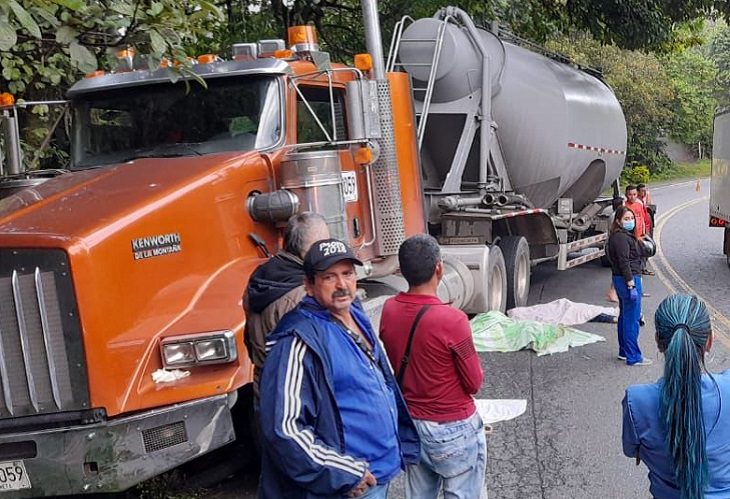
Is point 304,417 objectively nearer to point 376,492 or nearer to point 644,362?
point 376,492

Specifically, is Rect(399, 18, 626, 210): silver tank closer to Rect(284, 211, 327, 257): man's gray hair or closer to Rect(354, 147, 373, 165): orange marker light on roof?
Rect(354, 147, 373, 165): orange marker light on roof

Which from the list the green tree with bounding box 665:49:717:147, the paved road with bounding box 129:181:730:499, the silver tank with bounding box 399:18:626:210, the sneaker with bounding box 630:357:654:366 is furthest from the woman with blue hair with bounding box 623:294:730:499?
the green tree with bounding box 665:49:717:147

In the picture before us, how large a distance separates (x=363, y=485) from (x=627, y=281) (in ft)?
17.6

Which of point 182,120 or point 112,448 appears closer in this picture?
point 112,448

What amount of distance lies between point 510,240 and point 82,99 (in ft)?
19.1

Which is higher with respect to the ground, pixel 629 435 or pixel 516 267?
pixel 629 435

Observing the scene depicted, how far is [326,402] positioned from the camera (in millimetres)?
2604

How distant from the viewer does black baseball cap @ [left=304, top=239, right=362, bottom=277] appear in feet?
8.96

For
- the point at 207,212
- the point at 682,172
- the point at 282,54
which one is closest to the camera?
the point at 207,212

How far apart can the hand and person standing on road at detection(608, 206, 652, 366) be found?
5.24m

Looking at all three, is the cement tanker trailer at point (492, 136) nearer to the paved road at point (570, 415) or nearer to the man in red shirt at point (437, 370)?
the paved road at point (570, 415)

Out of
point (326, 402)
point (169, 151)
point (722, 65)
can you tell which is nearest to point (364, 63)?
point (169, 151)

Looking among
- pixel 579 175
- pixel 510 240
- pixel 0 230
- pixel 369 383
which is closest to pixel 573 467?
pixel 369 383

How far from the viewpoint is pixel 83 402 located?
4.06 metres
